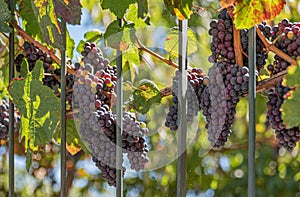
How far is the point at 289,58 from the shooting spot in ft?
2.78

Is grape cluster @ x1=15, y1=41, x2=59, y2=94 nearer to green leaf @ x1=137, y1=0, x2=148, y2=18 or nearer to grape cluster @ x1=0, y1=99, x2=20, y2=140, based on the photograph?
grape cluster @ x1=0, y1=99, x2=20, y2=140

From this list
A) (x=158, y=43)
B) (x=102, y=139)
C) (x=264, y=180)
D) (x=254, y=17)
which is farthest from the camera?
(x=264, y=180)

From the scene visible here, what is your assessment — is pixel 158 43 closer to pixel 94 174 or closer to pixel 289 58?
pixel 289 58

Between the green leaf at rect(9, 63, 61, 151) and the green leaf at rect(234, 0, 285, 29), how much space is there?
1.21 ft

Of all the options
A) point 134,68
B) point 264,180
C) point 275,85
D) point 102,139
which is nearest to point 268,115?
point 275,85

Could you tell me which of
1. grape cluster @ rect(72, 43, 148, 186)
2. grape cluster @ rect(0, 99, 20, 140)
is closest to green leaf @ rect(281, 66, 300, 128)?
grape cluster @ rect(72, 43, 148, 186)

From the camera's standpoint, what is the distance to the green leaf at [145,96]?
1056 mm

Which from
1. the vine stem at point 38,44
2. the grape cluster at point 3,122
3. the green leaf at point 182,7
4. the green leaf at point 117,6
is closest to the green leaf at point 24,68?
the vine stem at point 38,44

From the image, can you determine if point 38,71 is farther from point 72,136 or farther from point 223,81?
point 223,81

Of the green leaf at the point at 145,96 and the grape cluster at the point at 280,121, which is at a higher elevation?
the green leaf at the point at 145,96

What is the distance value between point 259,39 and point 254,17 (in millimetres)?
103

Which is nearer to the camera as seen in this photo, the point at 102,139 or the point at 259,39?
the point at 259,39

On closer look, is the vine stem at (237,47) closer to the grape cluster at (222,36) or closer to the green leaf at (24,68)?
the grape cluster at (222,36)

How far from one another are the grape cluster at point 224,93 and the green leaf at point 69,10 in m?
0.25
